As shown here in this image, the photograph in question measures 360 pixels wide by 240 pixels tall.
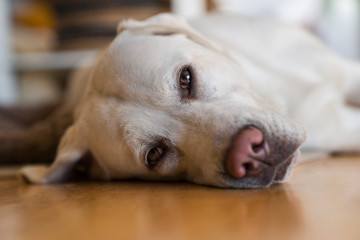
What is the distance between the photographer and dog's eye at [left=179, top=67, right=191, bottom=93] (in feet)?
5.26

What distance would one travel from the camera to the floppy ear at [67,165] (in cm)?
180

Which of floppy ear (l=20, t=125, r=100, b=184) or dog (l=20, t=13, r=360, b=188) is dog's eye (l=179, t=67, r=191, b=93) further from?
floppy ear (l=20, t=125, r=100, b=184)

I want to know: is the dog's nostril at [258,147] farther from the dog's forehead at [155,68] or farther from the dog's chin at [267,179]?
the dog's forehead at [155,68]

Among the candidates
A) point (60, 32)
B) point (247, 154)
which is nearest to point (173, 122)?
point (247, 154)

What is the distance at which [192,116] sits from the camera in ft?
4.96

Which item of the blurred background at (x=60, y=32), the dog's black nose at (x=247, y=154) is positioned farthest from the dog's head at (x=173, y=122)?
the blurred background at (x=60, y=32)

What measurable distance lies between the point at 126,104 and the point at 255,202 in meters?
0.63

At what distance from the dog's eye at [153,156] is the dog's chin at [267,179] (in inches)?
10.8

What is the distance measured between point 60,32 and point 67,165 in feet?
11.0

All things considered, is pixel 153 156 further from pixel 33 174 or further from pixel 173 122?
pixel 33 174

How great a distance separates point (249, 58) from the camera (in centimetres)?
226

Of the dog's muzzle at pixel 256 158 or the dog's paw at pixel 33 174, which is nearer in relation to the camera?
the dog's muzzle at pixel 256 158

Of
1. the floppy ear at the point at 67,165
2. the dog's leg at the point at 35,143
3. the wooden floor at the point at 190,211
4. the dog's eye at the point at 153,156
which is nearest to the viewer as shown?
the wooden floor at the point at 190,211

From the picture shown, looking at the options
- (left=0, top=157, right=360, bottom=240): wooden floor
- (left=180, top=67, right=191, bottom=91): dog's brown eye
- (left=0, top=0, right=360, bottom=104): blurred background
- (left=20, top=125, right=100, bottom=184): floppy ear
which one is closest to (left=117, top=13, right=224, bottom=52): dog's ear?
(left=180, top=67, right=191, bottom=91): dog's brown eye
